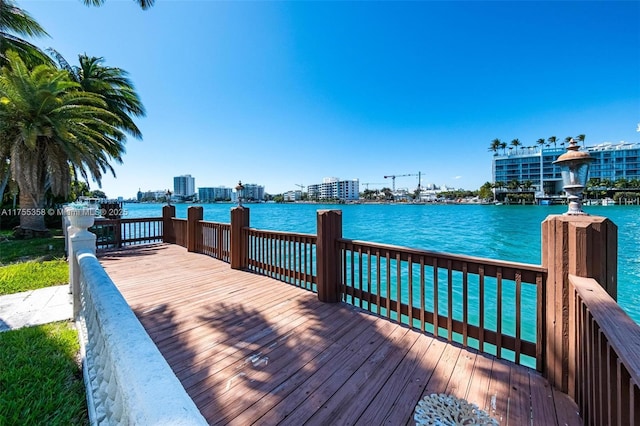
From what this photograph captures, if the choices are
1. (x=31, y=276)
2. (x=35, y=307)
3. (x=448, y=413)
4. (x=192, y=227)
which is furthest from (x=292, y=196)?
(x=448, y=413)

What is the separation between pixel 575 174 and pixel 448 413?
77.4 inches

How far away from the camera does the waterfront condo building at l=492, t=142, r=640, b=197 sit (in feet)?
159

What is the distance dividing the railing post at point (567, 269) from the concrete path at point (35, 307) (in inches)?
201

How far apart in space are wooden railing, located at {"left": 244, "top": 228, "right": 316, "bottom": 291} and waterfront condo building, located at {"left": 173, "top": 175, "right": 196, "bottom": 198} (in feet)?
200

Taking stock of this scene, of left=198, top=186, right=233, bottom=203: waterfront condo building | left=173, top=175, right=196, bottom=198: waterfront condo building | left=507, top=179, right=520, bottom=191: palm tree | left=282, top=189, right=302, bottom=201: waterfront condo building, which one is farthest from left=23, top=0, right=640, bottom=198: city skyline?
left=282, top=189, right=302, bottom=201: waterfront condo building

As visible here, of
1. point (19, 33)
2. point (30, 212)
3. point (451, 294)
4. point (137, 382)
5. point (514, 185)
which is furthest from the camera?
point (514, 185)

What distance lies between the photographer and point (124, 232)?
26.4 ft

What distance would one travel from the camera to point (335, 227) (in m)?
3.59

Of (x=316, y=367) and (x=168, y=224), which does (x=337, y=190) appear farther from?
(x=316, y=367)

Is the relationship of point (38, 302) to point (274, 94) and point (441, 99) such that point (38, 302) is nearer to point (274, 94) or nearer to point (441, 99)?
point (274, 94)

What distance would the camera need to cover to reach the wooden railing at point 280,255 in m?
4.18

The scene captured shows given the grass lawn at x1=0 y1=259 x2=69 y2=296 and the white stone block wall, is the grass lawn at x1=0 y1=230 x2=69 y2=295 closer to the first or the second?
the grass lawn at x1=0 y1=259 x2=69 y2=296

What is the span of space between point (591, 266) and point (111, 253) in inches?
358

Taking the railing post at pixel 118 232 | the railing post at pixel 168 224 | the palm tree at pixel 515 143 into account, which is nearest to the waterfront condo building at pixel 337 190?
the palm tree at pixel 515 143
